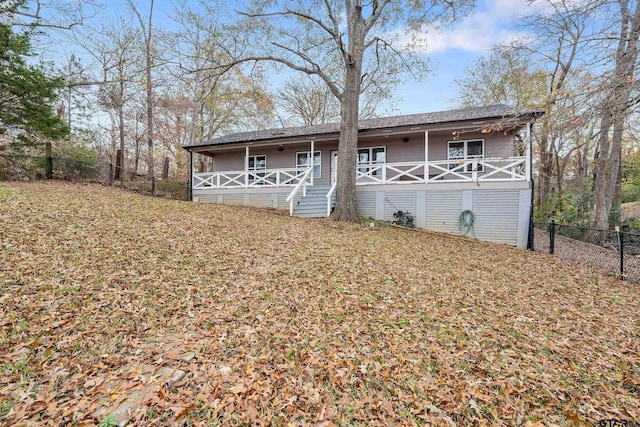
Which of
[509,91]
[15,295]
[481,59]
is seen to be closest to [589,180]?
[509,91]

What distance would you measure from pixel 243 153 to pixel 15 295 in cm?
1328

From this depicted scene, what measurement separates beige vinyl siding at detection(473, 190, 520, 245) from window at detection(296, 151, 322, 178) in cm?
708

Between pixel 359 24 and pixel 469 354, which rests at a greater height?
pixel 359 24

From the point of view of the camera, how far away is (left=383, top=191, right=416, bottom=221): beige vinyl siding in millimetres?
Result: 10992

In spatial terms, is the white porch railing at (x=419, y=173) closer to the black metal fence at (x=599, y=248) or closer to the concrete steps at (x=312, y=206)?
the concrete steps at (x=312, y=206)

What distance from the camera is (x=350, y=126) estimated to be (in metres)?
10.5

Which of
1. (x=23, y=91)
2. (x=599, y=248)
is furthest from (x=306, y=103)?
(x=599, y=248)

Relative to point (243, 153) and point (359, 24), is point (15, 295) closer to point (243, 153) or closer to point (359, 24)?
point (359, 24)

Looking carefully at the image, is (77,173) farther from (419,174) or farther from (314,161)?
(419,174)

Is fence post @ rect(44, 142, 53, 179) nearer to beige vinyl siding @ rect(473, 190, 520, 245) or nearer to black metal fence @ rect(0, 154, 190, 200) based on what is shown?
black metal fence @ rect(0, 154, 190, 200)

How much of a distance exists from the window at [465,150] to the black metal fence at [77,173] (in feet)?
41.1

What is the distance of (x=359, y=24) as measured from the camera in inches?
416

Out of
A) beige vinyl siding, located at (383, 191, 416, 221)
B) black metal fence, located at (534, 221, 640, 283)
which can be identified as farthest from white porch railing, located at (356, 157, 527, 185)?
black metal fence, located at (534, 221, 640, 283)

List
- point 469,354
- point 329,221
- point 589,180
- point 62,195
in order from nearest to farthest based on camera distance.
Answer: point 469,354
point 62,195
point 329,221
point 589,180
